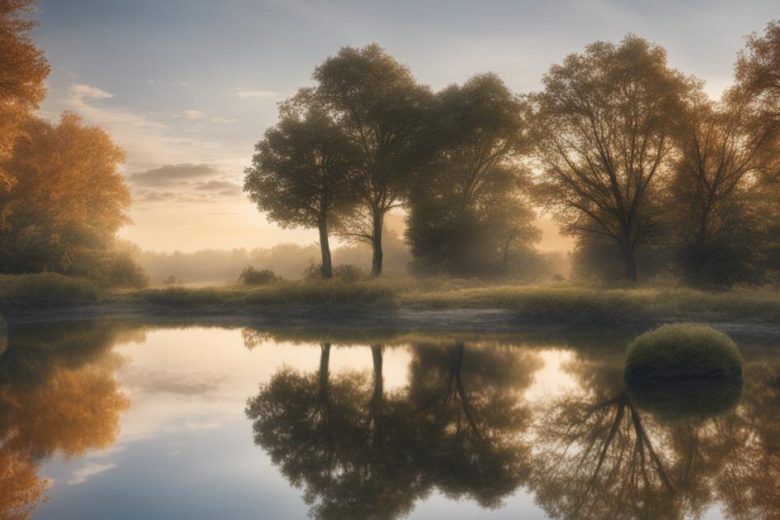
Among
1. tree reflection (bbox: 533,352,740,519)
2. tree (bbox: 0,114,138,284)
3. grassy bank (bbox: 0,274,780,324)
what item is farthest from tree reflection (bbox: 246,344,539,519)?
tree (bbox: 0,114,138,284)

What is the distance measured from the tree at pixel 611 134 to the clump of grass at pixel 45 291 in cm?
2822

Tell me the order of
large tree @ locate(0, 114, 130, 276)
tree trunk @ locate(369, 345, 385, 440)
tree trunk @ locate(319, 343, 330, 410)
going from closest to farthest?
tree trunk @ locate(369, 345, 385, 440) < tree trunk @ locate(319, 343, 330, 410) < large tree @ locate(0, 114, 130, 276)

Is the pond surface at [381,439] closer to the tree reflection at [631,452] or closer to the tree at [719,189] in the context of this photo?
the tree reflection at [631,452]

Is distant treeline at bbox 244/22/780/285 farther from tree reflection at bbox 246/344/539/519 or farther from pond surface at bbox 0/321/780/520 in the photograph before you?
tree reflection at bbox 246/344/539/519

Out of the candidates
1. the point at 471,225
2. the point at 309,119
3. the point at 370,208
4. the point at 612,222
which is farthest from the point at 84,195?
the point at 612,222

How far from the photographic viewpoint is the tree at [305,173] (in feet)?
140

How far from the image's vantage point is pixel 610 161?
128 feet

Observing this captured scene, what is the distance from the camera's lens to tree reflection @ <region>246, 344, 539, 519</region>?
26.3ft

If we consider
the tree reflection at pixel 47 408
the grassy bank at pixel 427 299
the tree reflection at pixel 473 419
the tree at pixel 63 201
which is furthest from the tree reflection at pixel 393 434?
the tree at pixel 63 201

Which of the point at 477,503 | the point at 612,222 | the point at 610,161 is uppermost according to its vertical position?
the point at 610,161

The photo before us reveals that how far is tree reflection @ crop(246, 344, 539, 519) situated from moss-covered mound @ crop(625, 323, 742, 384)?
2.65 meters

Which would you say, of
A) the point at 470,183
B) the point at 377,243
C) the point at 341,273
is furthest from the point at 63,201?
the point at 470,183

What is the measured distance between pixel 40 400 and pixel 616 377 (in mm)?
13000

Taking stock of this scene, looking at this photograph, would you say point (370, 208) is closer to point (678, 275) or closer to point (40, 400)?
point (678, 275)
